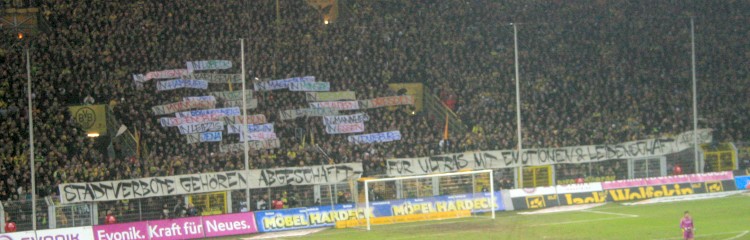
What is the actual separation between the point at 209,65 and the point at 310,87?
16.5ft

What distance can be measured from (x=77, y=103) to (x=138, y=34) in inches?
204

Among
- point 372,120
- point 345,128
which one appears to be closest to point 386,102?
point 372,120

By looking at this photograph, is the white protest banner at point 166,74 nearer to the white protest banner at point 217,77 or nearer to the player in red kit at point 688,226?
the white protest banner at point 217,77

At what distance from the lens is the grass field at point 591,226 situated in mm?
35094

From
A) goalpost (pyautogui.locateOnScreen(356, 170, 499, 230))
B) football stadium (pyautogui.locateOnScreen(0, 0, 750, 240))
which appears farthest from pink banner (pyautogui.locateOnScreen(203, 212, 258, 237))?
goalpost (pyautogui.locateOnScreen(356, 170, 499, 230))

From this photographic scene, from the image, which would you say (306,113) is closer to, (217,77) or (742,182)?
(217,77)

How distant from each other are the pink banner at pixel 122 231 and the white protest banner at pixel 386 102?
58.6 ft

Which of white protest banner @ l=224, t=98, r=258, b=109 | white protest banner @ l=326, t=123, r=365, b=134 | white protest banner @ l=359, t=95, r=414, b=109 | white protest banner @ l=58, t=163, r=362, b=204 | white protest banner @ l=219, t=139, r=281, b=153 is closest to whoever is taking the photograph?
white protest banner @ l=58, t=163, r=362, b=204

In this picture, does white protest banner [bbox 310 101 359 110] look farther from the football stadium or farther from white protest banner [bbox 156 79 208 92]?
white protest banner [bbox 156 79 208 92]

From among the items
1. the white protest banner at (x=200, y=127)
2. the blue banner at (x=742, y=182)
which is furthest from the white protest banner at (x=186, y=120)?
the blue banner at (x=742, y=182)

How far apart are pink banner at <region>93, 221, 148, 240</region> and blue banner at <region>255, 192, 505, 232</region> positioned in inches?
182

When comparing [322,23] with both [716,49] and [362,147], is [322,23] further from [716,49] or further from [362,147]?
[716,49]

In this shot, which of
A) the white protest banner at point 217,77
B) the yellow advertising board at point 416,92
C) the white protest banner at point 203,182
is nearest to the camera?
the white protest banner at point 203,182

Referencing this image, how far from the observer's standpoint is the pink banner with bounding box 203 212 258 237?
3731 centimetres
